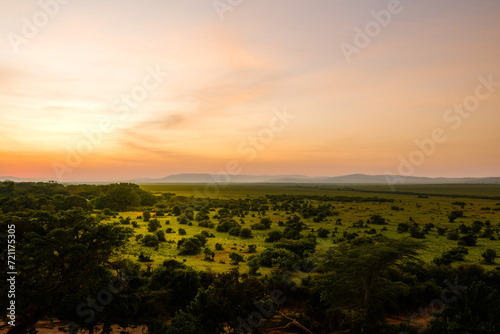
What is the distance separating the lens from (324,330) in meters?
18.8

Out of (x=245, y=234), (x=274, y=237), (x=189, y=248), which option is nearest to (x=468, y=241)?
(x=274, y=237)

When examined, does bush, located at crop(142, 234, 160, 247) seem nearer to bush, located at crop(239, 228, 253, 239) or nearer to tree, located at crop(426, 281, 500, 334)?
bush, located at crop(239, 228, 253, 239)

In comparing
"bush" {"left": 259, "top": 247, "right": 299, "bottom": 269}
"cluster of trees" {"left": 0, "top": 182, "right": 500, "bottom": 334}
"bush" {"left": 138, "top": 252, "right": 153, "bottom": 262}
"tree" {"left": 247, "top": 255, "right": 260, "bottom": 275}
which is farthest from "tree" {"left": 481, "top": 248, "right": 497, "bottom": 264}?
"bush" {"left": 138, "top": 252, "right": 153, "bottom": 262}

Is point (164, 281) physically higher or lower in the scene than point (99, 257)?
lower

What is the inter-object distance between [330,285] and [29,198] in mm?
86971

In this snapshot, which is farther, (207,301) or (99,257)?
(99,257)

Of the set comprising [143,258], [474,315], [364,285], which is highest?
[364,285]

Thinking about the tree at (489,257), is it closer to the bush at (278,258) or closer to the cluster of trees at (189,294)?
the cluster of trees at (189,294)

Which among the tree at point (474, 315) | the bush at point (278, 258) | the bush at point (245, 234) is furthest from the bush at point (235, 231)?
the tree at point (474, 315)

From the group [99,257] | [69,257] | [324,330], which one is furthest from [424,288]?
[69,257]

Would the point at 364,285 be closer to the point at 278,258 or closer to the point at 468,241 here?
the point at 278,258

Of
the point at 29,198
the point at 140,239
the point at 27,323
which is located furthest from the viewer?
the point at 29,198

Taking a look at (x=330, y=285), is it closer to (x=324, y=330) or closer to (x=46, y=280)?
(x=324, y=330)

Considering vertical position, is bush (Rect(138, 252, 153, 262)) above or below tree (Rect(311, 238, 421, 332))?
below
